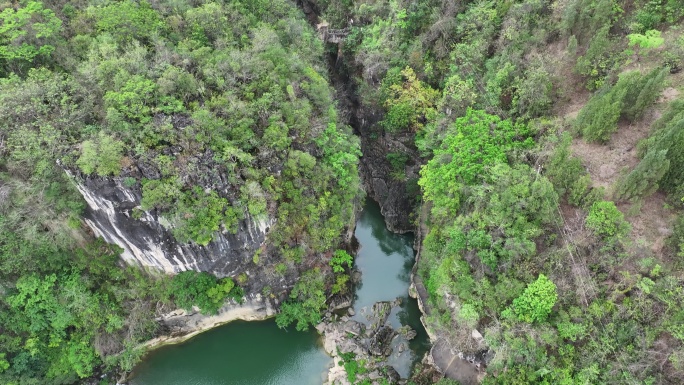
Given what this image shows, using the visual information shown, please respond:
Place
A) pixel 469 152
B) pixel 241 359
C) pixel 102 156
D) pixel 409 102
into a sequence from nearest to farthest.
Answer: pixel 102 156
pixel 469 152
pixel 241 359
pixel 409 102

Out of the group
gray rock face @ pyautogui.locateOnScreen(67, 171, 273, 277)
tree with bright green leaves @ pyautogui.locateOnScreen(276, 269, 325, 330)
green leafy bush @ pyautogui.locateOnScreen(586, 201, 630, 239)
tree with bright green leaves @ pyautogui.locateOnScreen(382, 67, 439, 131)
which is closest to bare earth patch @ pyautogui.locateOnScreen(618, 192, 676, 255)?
green leafy bush @ pyautogui.locateOnScreen(586, 201, 630, 239)

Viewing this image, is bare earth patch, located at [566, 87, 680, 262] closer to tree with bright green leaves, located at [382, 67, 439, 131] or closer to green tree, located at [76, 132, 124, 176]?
tree with bright green leaves, located at [382, 67, 439, 131]

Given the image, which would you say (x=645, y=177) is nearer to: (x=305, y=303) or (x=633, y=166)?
(x=633, y=166)

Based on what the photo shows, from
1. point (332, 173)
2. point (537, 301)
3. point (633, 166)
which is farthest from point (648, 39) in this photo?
point (332, 173)

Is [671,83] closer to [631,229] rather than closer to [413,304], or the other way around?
[631,229]

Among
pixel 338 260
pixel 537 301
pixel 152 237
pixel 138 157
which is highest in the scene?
pixel 138 157

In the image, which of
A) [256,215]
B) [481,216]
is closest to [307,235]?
[256,215]
